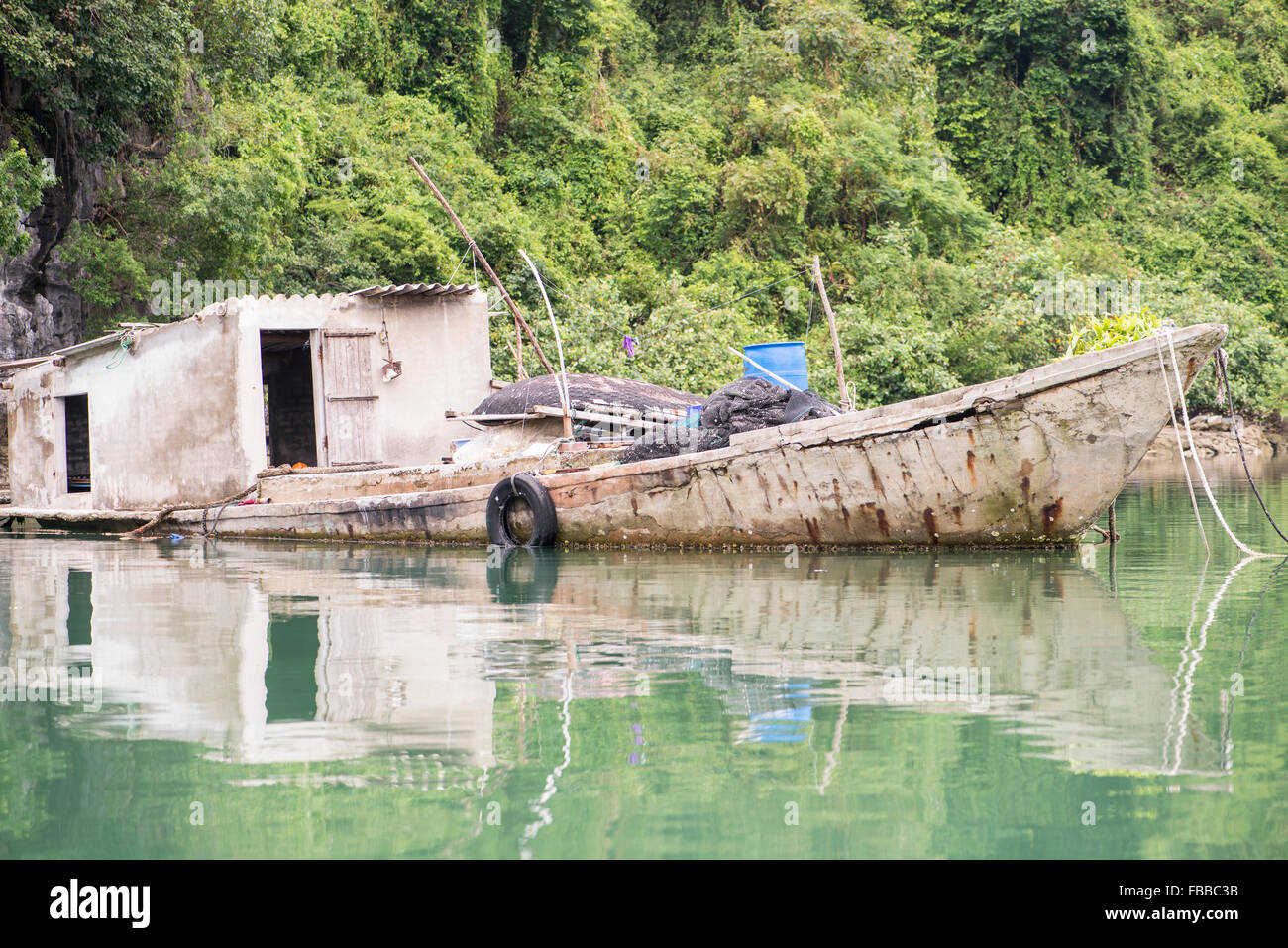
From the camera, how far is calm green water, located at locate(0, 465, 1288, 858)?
143 inches

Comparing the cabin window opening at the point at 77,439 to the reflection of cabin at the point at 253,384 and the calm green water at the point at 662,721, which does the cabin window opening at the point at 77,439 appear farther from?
the calm green water at the point at 662,721

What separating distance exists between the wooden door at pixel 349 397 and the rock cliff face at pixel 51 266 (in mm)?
6413

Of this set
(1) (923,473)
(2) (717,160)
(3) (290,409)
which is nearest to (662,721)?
(1) (923,473)

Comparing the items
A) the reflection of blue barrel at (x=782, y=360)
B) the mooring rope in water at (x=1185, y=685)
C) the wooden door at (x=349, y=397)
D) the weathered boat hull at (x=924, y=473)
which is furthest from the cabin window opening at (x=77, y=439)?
the mooring rope in water at (x=1185, y=685)

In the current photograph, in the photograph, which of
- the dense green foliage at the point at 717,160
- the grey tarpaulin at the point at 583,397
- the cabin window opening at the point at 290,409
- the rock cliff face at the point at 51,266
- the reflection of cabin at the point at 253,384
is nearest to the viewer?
the grey tarpaulin at the point at 583,397

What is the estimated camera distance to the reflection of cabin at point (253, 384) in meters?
13.8

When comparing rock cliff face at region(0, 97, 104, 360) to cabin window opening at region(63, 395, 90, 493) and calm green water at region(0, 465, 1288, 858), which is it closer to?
cabin window opening at region(63, 395, 90, 493)

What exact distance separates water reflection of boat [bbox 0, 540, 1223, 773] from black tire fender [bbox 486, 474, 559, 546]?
1.12m

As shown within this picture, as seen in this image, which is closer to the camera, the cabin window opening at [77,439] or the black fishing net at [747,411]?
the black fishing net at [747,411]

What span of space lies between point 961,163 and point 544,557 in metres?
27.4

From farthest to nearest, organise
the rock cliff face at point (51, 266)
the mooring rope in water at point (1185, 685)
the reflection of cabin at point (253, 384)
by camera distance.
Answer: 1. the rock cliff face at point (51, 266)
2. the reflection of cabin at point (253, 384)
3. the mooring rope in water at point (1185, 685)

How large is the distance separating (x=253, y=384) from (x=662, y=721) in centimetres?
988

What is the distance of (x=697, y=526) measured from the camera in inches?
435

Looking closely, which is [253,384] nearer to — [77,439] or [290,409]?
[290,409]
